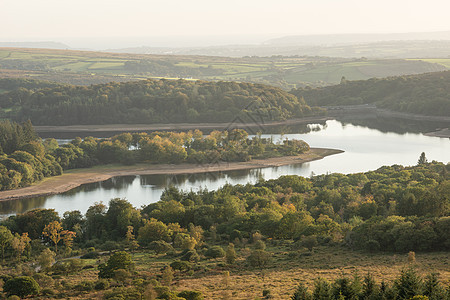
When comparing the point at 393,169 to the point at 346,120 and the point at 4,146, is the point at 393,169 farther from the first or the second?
the point at 346,120

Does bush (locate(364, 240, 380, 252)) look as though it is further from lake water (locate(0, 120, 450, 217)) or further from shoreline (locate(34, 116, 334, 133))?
shoreline (locate(34, 116, 334, 133))

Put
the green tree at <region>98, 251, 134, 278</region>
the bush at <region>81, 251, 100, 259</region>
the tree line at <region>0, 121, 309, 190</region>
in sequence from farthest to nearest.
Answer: the tree line at <region>0, 121, 309, 190</region>, the bush at <region>81, 251, 100, 259</region>, the green tree at <region>98, 251, 134, 278</region>

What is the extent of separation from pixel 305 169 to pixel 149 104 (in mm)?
52773

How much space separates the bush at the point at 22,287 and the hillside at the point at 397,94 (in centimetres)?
10239

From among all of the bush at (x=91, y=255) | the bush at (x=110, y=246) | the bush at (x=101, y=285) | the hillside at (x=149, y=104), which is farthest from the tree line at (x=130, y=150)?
the bush at (x=101, y=285)

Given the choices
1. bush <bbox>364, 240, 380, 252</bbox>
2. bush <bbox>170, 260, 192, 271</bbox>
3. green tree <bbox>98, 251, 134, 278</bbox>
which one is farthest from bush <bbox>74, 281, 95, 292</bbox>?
bush <bbox>364, 240, 380, 252</bbox>

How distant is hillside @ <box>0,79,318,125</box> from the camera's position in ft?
379

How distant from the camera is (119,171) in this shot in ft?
244

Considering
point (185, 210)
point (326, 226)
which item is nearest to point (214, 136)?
point (185, 210)

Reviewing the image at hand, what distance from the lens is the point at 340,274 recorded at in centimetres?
2945

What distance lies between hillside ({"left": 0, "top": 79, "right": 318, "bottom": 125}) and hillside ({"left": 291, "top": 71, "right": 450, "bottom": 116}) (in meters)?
17.4

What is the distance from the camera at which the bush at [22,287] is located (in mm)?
28828

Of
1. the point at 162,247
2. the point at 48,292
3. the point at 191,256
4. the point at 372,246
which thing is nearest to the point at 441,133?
the point at 372,246

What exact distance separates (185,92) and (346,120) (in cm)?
3443
